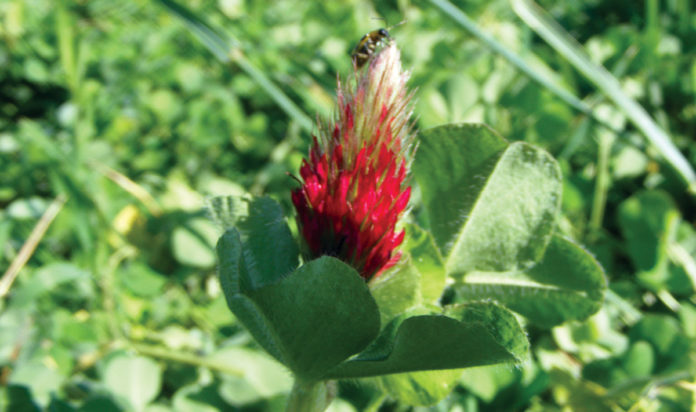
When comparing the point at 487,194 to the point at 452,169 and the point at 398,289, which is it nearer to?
the point at 452,169

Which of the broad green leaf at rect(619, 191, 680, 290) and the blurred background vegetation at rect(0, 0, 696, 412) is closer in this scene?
the blurred background vegetation at rect(0, 0, 696, 412)

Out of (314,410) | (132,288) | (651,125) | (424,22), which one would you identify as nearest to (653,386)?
(314,410)

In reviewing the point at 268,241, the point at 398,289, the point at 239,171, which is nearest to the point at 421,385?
the point at 398,289

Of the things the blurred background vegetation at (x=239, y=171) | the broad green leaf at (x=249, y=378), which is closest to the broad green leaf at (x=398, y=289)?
the blurred background vegetation at (x=239, y=171)

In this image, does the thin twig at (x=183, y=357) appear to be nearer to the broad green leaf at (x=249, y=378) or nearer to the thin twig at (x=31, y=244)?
the broad green leaf at (x=249, y=378)

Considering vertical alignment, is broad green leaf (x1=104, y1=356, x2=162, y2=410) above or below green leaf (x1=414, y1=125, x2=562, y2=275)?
below

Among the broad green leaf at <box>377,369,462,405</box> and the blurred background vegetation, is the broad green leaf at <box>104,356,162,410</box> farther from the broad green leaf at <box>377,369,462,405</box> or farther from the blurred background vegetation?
the broad green leaf at <box>377,369,462,405</box>

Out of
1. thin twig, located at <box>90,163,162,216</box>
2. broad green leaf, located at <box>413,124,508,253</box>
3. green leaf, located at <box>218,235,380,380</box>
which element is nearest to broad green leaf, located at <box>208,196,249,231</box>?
green leaf, located at <box>218,235,380,380</box>
